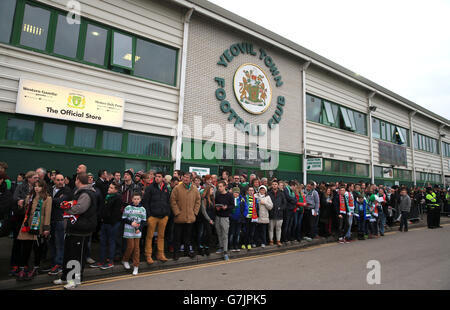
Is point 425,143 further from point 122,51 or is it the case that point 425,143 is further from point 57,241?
point 57,241

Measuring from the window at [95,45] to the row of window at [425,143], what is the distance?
27.1 meters

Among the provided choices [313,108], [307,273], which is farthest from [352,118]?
[307,273]

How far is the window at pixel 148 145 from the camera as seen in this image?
10000 millimetres

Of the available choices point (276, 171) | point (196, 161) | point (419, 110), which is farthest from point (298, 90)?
point (419, 110)

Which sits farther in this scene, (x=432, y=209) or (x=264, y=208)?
(x=432, y=209)

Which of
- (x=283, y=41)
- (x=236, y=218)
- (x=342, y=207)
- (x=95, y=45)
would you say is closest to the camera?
(x=236, y=218)

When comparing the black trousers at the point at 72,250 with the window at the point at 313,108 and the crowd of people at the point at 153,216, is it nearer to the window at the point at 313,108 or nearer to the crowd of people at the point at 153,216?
the crowd of people at the point at 153,216

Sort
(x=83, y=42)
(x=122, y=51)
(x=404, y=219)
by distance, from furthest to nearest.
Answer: (x=404, y=219)
(x=122, y=51)
(x=83, y=42)

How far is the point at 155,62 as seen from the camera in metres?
10.9

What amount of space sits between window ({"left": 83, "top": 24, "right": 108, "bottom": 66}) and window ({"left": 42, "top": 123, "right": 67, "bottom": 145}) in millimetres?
2576

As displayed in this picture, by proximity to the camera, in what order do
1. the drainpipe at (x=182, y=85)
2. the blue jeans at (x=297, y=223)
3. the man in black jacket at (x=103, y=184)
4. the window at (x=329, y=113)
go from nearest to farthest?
the man in black jacket at (x=103, y=184) < the blue jeans at (x=297, y=223) < the drainpipe at (x=182, y=85) < the window at (x=329, y=113)

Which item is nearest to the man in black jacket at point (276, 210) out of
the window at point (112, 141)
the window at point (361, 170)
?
the window at point (112, 141)

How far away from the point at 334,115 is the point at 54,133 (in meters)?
15.9

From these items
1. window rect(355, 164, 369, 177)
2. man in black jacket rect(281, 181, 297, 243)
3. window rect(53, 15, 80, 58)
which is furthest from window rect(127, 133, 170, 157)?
window rect(355, 164, 369, 177)
